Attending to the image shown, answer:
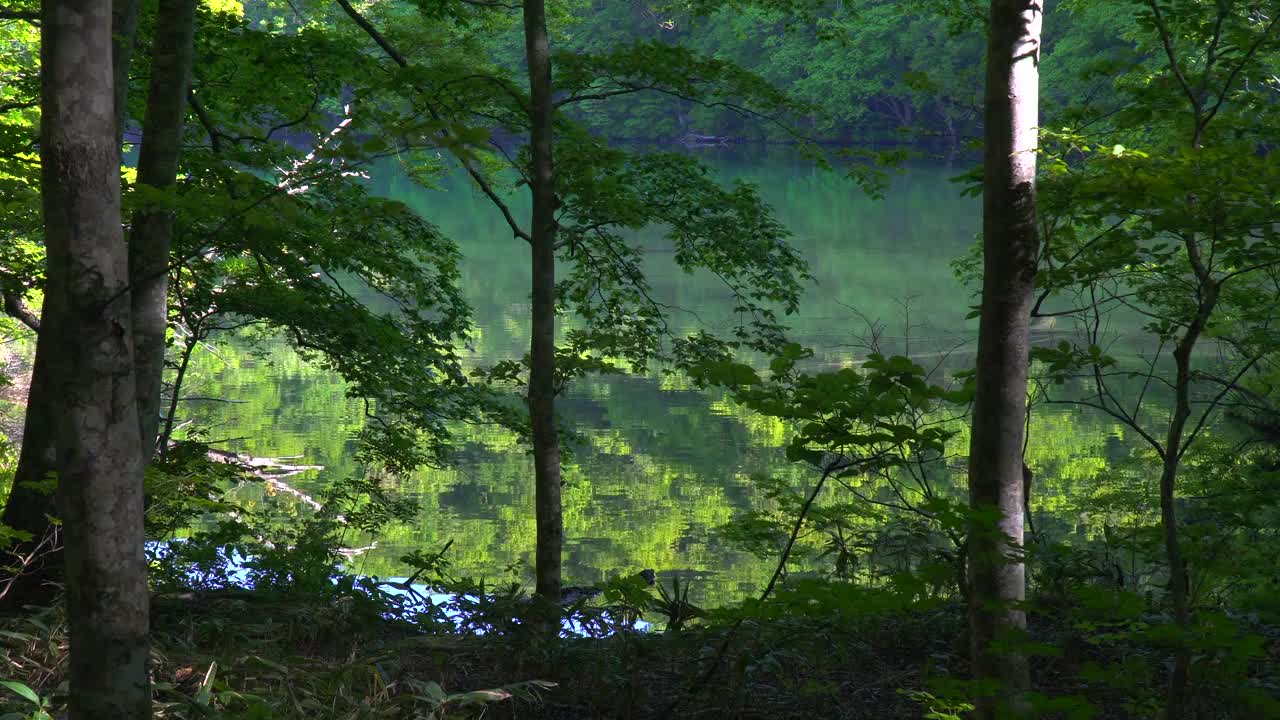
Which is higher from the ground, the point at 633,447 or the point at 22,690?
the point at 633,447

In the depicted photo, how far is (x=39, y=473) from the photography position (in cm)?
479

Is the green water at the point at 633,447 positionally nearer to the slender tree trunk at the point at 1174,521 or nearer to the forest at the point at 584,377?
the forest at the point at 584,377

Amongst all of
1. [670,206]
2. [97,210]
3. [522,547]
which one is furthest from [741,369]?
[522,547]

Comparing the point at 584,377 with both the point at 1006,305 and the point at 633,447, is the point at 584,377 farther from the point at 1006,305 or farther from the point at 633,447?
the point at 633,447

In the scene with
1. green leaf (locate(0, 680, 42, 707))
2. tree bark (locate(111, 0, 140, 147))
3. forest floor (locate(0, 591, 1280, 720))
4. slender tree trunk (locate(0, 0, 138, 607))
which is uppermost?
tree bark (locate(111, 0, 140, 147))

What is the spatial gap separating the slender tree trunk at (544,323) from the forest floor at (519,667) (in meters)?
1.25

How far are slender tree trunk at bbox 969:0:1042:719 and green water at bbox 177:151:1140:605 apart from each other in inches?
166

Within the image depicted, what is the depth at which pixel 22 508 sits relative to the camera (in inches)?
188

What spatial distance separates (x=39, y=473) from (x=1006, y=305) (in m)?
4.22

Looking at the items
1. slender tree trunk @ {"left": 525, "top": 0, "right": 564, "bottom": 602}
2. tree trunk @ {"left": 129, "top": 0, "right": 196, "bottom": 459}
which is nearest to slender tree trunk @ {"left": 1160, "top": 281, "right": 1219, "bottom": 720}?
slender tree trunk @ {"left": 525, "top": 0, "right": 564, "bottom": 602}

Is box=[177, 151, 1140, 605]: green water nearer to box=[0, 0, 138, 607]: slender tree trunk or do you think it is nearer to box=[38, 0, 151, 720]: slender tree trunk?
box=[0, 0, 138, 607]: slender tree trunk

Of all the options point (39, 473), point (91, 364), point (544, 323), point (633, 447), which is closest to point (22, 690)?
point (91, 364)

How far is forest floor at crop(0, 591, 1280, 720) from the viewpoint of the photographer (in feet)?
11.8

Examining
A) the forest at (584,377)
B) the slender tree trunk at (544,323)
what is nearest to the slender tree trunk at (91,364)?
the forest at (584,377)
